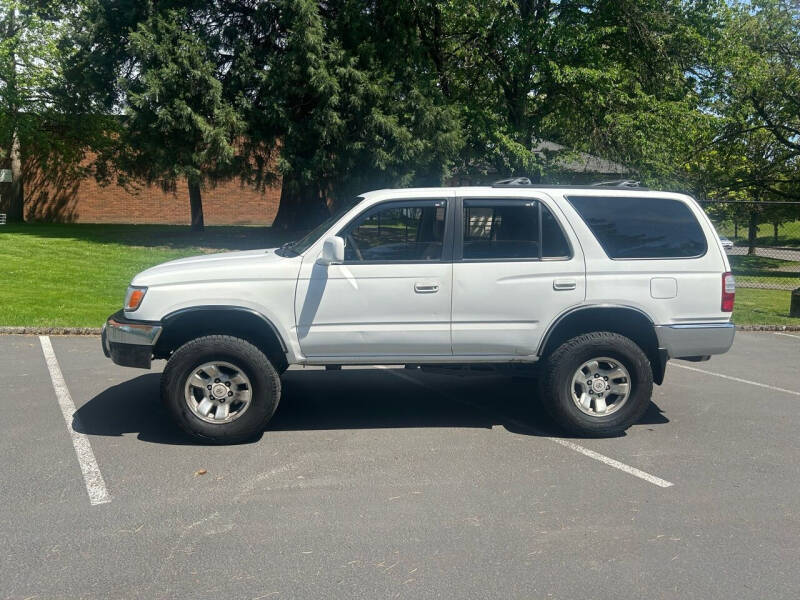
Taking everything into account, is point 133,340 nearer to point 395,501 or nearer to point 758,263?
point 395,501

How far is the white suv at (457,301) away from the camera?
19.5 ft

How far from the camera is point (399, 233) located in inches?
246

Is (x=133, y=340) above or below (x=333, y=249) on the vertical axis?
below

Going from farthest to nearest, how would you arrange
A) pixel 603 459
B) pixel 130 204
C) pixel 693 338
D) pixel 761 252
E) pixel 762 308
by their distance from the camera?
pixel 761 252 → pixel 130 204 → pixel 762 308 → pixel 693 338 → pixel 603 459

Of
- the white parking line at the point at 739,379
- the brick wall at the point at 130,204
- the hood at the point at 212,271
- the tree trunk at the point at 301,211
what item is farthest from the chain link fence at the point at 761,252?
the brick wall at the point at 130,204

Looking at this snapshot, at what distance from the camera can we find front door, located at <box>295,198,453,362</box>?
6035 millimetres

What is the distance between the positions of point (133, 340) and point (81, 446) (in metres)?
0.86

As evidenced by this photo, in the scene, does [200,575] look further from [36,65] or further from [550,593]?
[36,65]

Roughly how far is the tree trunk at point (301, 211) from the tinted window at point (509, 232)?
54.8ft

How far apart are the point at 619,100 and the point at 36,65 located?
20715 mm

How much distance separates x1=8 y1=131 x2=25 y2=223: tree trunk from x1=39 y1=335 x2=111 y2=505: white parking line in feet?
87.4

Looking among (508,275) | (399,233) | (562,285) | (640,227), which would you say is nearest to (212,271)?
(399,233)

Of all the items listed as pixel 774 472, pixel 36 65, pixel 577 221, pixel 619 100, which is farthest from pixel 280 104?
pixel 774 472

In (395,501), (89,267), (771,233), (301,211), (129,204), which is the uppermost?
(771,233)
